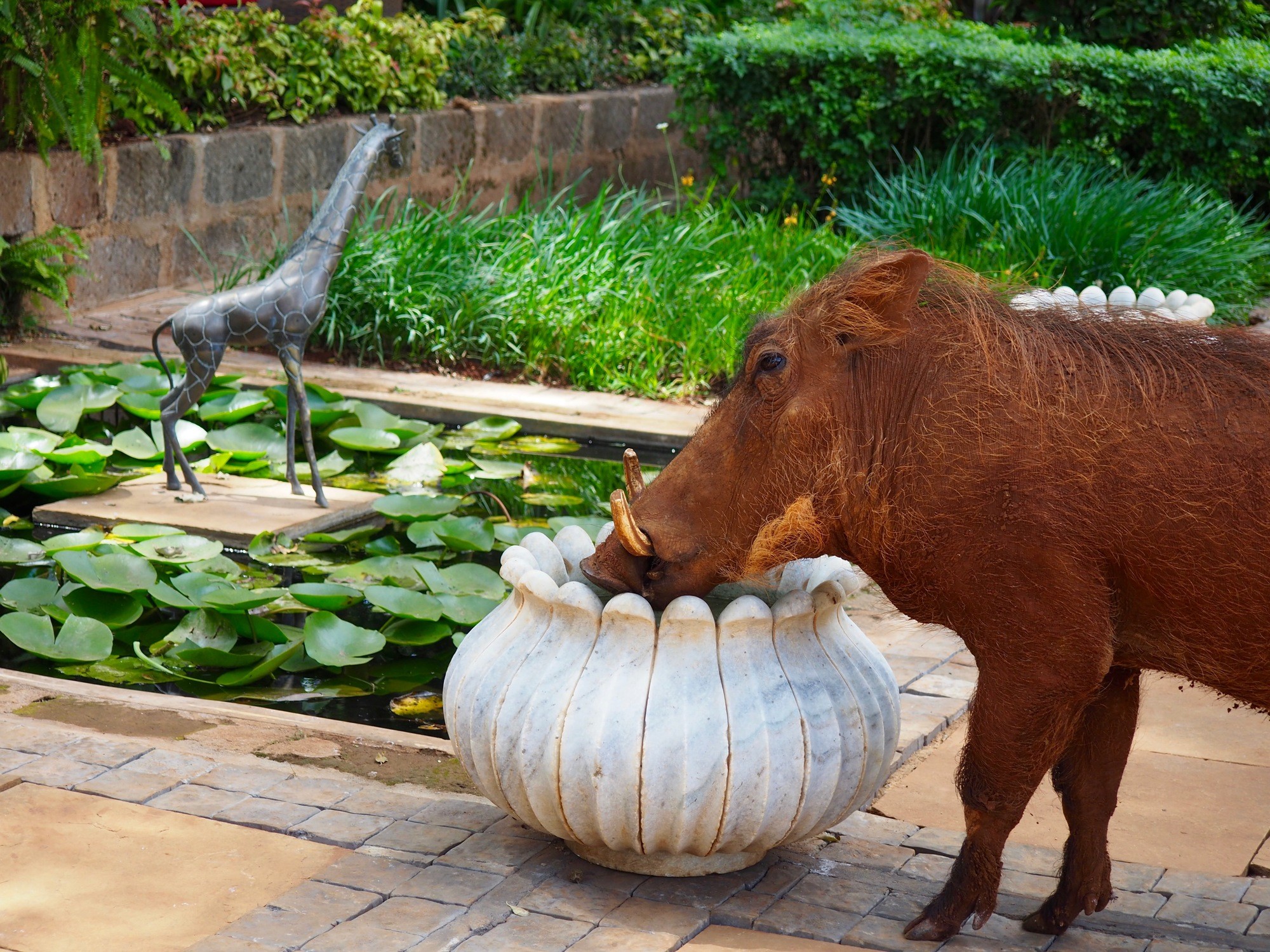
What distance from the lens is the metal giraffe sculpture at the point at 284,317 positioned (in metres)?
5.21

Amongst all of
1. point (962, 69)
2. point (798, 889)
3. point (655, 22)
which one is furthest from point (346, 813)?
point (655, 22)

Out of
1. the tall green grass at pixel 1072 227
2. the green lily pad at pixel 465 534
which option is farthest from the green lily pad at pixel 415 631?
the tall green grass at pixel 1072 227

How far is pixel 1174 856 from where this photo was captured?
3.17 meters

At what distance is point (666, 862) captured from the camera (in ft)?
9.34

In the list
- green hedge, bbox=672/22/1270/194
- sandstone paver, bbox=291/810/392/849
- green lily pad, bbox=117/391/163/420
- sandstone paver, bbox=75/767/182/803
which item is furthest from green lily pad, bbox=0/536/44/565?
green hedge, bbox=672/22/1270/194

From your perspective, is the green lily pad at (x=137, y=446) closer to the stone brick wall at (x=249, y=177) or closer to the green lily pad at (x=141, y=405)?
the green lily pad at (x=141, y=405)

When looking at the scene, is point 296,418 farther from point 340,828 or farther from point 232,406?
point 340,828

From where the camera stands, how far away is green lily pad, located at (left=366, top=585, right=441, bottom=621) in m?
4.23

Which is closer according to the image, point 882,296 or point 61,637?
point 882,296

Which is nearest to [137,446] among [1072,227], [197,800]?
[197,800]

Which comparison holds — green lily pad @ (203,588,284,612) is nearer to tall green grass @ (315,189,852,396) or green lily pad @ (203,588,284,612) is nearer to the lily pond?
the lily pond

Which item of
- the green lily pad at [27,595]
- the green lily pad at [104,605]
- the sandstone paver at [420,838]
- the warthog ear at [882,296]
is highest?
the warthog ear at [882,296]

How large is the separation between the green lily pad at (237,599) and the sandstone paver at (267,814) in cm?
117

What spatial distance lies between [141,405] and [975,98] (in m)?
6.30
